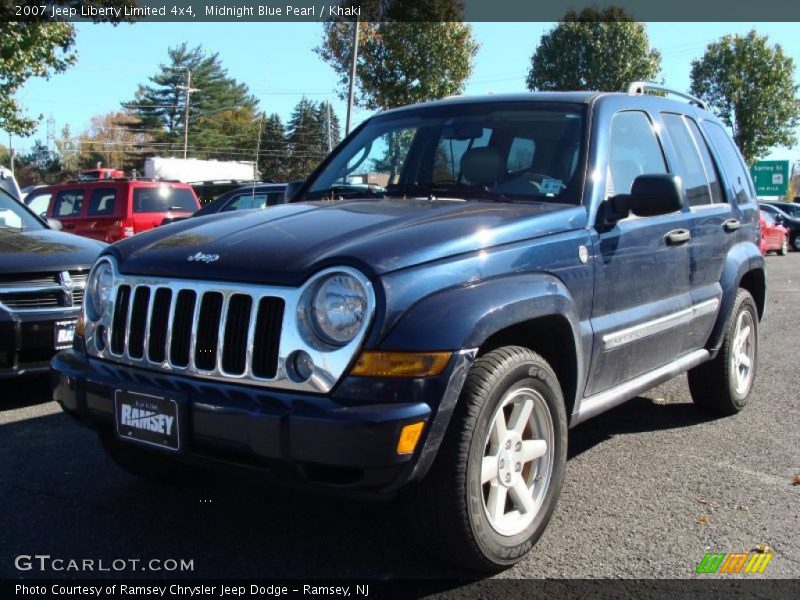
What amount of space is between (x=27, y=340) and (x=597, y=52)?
35733 mm

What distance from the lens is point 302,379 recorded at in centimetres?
273

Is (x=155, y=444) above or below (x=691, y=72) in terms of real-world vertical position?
below

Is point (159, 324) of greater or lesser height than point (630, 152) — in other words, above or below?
below

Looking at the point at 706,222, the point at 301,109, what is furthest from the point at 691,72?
the point at 706,222

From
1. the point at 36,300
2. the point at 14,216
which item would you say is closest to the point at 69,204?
the point at 14,216

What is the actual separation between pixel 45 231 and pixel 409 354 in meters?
4.77

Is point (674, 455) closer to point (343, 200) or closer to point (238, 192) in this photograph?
point (343, 200)

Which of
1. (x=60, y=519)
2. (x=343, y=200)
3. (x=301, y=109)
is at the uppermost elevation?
(x=301, y=109)

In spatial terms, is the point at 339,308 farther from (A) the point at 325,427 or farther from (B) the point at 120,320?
(B) the point at 120,320

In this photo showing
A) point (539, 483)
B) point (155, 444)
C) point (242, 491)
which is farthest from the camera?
point (242, 491)

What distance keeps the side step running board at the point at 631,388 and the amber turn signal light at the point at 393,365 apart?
1.14 metres

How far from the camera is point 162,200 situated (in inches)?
553

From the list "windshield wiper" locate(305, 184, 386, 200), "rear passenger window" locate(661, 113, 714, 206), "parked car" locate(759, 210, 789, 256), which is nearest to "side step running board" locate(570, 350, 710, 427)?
"rear passenger window" locate(661, 113, 714, 206)

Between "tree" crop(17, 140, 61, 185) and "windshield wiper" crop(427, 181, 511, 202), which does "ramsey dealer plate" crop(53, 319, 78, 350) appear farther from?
"tree" crop(17, 140, 61, 185)
